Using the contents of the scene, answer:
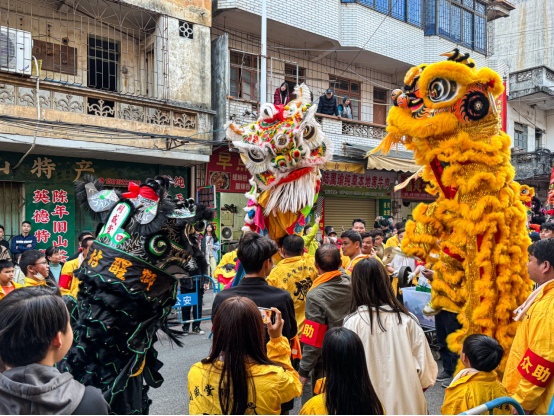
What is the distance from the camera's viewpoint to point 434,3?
1407cm

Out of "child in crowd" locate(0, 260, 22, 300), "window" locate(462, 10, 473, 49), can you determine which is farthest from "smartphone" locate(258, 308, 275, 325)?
"window" locate(462, 10, 473, 49)

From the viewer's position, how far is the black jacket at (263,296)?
251cm

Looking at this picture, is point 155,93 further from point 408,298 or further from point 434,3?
point 434,3

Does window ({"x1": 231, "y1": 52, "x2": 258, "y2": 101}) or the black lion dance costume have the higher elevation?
window ({"x1": 231, "y1": 52, "x2": 258, "y2": 101})

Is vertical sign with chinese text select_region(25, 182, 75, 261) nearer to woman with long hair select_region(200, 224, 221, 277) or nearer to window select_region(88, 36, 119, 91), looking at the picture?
window select_region(88, 36, 119, 91)

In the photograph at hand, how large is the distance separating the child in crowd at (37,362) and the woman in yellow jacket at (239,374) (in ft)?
1.46

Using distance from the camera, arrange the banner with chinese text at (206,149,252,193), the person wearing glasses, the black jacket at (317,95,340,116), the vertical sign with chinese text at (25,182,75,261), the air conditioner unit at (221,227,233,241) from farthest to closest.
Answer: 1. the black jacket at (317,95,340,116)
2. the air conditioner unit at (221,227,233,241)
3. the banner with chinese text at (206,149,252,193)
4. the vertical sign with chinese text at (25,182,75,261)
5. the person wearing glasses

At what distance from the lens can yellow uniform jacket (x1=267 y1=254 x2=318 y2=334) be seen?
3531mm

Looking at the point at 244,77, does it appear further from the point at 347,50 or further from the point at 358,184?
the point at 358,184

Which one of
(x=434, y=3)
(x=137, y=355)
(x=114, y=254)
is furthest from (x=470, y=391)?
(x=434, y=3)

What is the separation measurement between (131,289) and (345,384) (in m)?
1.30

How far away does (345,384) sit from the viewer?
1.63m

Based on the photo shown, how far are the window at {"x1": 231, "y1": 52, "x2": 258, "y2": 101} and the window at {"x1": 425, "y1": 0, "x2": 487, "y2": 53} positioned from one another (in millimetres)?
6441

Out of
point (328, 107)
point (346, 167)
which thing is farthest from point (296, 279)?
point (328, 107)
